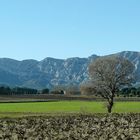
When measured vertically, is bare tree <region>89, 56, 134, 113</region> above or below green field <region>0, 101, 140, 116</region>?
above

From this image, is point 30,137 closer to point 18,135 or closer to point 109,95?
point 18,135

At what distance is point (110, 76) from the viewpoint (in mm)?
82375

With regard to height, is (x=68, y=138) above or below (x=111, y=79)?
below

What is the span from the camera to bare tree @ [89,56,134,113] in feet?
270

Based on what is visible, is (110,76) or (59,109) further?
(59,109)

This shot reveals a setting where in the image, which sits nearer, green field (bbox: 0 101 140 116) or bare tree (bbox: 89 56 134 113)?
bare tree (bbox: 89 56 134 113)

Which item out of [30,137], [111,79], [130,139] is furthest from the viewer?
[111,79]

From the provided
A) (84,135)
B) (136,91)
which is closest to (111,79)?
(84,135)

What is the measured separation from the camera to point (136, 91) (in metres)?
184

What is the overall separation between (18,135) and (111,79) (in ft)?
174

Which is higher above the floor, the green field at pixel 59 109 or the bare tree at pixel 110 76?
the bare tree at pixel 110 76

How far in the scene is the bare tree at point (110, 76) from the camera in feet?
270

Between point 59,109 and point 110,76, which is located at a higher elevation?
point 110,76

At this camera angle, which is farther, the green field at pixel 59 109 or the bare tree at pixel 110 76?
the green field at pixel 59 109
